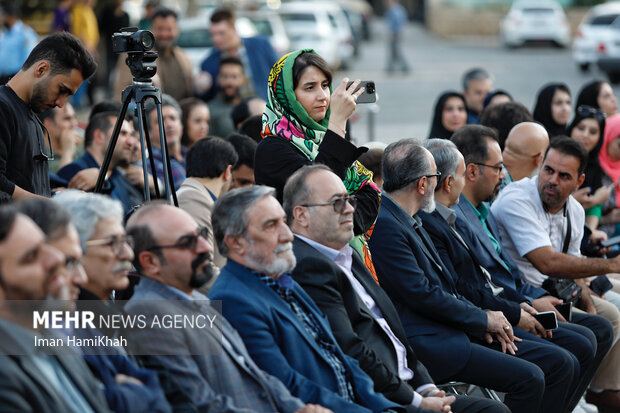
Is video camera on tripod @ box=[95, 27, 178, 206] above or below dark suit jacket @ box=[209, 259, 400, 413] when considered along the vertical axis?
above

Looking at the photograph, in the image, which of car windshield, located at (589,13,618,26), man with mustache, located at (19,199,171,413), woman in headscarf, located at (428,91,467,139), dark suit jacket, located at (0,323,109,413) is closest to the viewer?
dark suit jacket, located at (0,323,109,413)

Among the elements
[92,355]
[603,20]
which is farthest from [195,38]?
[92,355]

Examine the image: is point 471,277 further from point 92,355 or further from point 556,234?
point 92,355

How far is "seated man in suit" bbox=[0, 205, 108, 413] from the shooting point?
2.76 m

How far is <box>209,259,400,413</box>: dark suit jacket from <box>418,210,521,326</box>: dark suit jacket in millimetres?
1471

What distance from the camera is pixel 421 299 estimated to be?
4.81 metres

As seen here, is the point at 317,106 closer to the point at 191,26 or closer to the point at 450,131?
the point at 450,131

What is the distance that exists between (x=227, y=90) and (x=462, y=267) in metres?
4.34

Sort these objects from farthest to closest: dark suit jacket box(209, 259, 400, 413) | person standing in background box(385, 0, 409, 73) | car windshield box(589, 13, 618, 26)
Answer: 1. person standing in background box(385, 0, 409, 73)
2. car windshield box(589, 13, 618, 26)
3. dark suit jacket box(209, 259, 400, 413)

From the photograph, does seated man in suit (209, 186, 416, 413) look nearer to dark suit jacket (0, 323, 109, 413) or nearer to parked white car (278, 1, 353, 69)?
dark suit jacket (0, 323, 109, 413)

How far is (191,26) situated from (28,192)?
1321cm

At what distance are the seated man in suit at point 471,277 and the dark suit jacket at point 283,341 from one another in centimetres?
148

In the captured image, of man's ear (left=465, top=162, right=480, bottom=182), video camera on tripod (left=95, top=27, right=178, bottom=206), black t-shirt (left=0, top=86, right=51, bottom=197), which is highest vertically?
video camera on tripod (left=95, top=27, right=178, bottom=206)

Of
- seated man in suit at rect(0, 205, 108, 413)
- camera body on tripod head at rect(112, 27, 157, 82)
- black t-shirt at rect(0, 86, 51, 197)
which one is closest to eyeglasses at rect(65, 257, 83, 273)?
seated man in suit at rect(0, 205, 108, 413)
